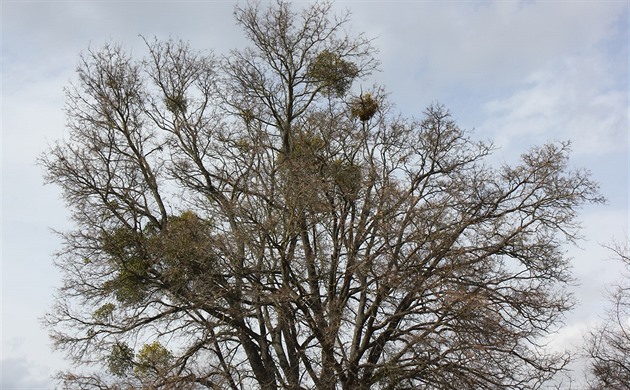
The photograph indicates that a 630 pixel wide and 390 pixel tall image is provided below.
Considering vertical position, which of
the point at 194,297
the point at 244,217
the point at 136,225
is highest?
the point at 136,225

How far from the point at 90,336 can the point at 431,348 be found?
6.93 m

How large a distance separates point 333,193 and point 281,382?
365 cm

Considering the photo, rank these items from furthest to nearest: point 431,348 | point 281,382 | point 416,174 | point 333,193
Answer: point 416,174 → point 333,193 → point 281,382 → point 431,348

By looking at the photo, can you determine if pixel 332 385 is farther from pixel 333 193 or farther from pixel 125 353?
pixel 125 353

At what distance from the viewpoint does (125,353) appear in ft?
45.1

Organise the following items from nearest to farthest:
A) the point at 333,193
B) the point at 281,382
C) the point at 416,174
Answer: the point at 281,382 → the point at 333,193 → the point at 416,174

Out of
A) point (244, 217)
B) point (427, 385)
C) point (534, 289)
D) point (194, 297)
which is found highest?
point (244, 217)

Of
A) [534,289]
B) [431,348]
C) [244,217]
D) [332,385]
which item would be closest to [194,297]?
A: [244,217]


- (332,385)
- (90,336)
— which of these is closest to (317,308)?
(332,385)

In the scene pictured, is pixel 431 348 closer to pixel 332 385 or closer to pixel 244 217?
pixel 332 385

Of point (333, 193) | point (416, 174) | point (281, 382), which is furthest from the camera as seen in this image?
point (416, 174)

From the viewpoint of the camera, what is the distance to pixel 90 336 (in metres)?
13.9

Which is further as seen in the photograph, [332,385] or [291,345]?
[291,345]

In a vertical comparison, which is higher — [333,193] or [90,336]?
[333,193]
